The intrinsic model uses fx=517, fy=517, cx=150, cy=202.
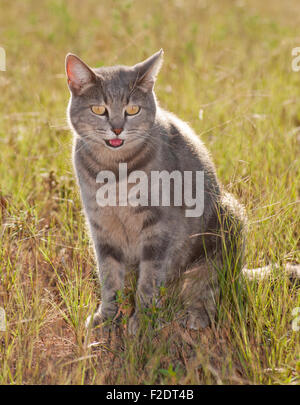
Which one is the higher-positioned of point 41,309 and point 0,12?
point 0,12

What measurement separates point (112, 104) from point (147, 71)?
0.25m

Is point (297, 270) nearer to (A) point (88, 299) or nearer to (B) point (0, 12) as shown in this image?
(A) point (88, 299)

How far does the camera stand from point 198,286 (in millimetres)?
2725

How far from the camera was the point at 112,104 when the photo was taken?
2568 mm

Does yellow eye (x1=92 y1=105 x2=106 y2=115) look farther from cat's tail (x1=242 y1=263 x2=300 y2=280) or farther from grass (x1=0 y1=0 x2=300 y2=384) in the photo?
cat's tail (x1=242 y1=263 x2=300 y2=280)

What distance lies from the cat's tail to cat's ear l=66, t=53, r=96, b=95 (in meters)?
1.22

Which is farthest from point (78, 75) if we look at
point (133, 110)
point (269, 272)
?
point (269, 272)

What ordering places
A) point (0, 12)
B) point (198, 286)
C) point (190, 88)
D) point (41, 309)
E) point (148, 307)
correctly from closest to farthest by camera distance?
point (41, 309) → point (148, 307) → point (198, 286) → point (190, 88) → point (0, 12)

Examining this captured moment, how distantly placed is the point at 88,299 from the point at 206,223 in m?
0.78

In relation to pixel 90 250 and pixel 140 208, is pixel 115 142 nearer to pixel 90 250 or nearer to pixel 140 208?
pixel 140 208

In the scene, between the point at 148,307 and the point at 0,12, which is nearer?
the point at 148,307

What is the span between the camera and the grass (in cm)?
215
